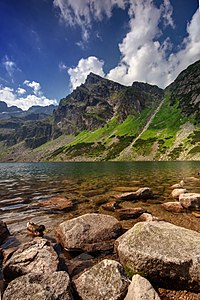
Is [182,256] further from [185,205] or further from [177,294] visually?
[185,205]

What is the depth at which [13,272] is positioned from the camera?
8133mm

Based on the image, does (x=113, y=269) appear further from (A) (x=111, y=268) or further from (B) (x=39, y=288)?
(B) (x=39, y=288)

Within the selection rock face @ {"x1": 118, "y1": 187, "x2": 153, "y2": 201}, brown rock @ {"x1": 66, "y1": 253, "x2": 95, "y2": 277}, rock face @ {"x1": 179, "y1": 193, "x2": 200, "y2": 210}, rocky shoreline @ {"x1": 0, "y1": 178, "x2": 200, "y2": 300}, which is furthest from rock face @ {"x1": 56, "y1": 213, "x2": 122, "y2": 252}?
rock face @ {"x1": 118, "y1": 187, "x2": 153, "y2": 201}

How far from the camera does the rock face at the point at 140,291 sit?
5.99m

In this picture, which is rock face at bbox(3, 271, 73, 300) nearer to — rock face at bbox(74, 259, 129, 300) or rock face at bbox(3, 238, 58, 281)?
rock face at bbox(74, 259, 129, 300)

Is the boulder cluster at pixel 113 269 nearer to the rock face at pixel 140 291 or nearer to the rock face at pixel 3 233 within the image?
the rock face at pixel 140 291

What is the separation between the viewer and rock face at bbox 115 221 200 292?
284 inches

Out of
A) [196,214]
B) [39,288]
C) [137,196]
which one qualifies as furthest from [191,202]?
[39,288]

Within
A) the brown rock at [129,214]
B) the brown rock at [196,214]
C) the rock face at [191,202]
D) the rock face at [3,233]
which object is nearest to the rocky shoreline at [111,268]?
the rock face at [3,233]

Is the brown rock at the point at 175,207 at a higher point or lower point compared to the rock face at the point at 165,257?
lower

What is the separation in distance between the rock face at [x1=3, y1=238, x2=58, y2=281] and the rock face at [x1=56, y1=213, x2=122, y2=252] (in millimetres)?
2447

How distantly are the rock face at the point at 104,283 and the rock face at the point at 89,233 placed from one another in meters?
3.86

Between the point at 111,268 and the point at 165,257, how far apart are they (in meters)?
2.07

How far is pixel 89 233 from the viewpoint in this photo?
38.4 feet
